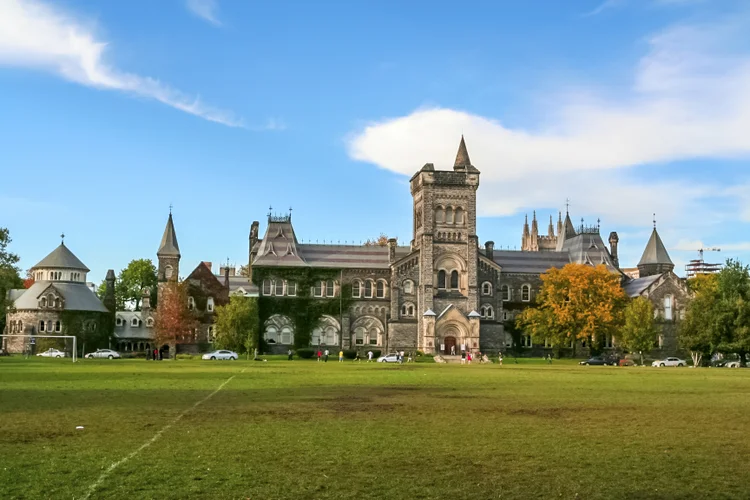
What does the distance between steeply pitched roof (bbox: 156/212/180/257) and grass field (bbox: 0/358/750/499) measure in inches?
2810

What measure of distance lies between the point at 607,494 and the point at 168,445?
26.8 feet

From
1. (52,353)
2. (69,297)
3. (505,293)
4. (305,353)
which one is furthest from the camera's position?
(505,293)

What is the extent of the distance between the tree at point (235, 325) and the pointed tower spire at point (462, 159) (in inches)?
1074

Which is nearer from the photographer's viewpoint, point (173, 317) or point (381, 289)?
point (173, 317)

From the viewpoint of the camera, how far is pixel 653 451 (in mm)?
16172

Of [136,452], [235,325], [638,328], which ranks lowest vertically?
[136,452]

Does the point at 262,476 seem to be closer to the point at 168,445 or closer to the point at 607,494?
the point at 168,445

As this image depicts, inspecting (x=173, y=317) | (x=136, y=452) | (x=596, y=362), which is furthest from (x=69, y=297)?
(x=136, y=452)

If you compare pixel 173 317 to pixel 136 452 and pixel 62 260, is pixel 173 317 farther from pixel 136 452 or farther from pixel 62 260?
pixel 136 452

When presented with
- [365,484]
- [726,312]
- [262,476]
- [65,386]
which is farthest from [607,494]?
[726,312]

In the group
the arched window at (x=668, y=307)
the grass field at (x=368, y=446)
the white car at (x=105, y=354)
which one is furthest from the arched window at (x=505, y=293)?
the grass field at (x=368, y=446)

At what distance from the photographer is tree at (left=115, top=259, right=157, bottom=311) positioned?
402 feet

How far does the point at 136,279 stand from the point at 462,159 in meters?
51.9

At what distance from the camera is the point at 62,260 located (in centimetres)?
10094
